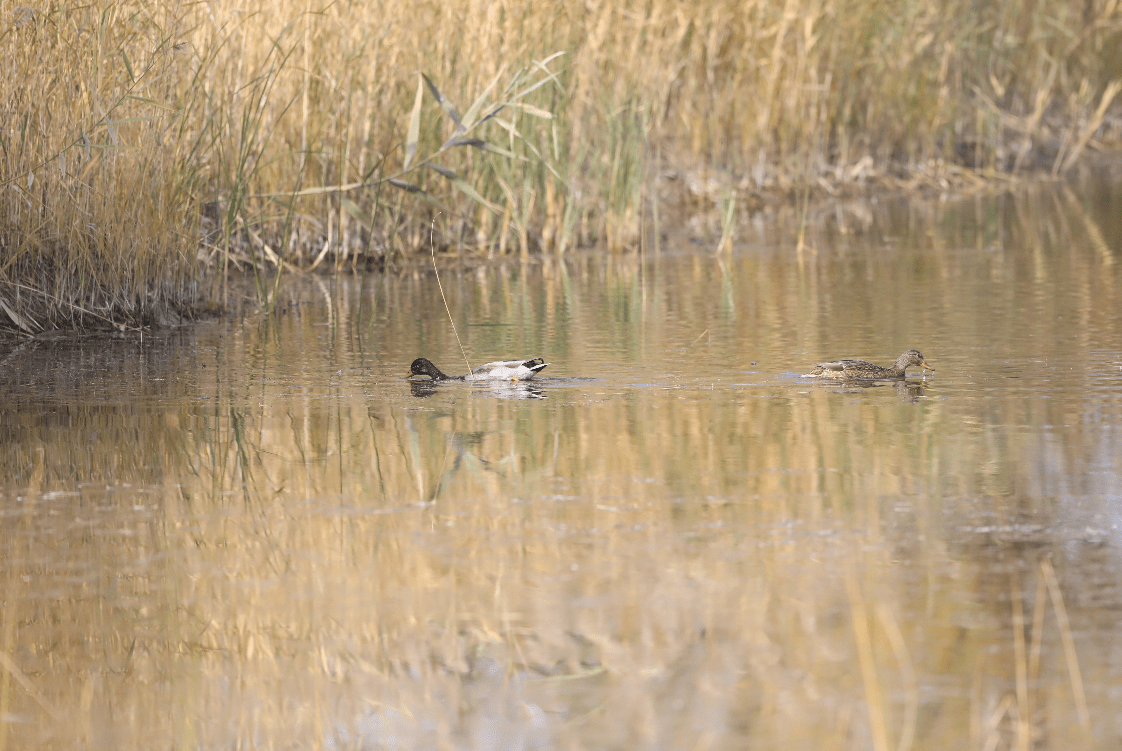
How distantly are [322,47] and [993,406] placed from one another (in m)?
5.71

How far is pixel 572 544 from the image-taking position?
12.3 feet

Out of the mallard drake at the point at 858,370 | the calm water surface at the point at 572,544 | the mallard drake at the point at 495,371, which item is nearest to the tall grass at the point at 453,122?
the calm water surface at the point at 572,544

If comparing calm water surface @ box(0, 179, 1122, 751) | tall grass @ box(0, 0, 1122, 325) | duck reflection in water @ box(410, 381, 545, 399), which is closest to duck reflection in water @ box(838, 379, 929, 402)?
calm water surface @ box(0, 179, 1122, 751)

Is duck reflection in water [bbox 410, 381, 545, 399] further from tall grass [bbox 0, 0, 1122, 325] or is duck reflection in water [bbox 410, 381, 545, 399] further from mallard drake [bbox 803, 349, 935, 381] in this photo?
tall grass [bbox 0, 0, 1122, 325]

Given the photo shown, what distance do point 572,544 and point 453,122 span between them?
668 centimetres

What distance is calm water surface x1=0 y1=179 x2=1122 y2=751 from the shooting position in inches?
109

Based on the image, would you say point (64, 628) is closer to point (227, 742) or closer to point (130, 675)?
point (130, 675)

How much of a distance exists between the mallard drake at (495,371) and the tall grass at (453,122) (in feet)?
5.48

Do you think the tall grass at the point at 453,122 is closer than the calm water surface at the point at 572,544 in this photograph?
No

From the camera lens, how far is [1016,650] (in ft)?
9.66

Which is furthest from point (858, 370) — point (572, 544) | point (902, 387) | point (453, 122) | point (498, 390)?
point (453, 122)

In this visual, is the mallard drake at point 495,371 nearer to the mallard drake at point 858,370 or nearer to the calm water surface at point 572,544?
the calm water surface at point 572,544

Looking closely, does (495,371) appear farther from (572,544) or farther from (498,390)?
(572,544)

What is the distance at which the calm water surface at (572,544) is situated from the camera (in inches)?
109
